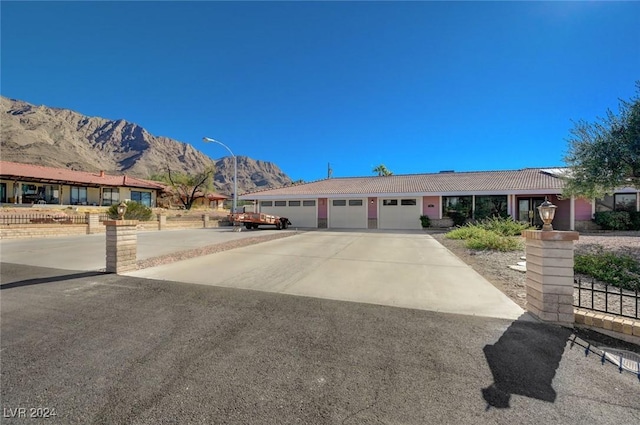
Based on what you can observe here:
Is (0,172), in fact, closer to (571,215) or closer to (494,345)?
(494,345)

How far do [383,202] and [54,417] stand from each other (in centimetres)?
2035

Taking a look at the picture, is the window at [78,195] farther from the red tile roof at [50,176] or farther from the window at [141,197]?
the window at [141,197]

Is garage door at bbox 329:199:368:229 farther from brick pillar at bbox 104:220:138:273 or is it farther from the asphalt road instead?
the asphalt road

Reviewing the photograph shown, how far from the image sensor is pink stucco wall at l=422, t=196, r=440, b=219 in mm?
19859

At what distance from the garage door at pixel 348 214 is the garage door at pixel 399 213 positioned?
1296mm

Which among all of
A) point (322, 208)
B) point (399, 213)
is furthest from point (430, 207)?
point (322, 208)

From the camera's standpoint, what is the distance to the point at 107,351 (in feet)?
9.52

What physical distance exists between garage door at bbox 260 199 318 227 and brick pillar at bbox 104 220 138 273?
16.6 meters

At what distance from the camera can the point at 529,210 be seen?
18078 mm

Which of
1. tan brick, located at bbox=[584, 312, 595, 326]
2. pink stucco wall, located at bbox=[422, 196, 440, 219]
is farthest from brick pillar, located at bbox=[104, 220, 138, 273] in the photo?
pink stucco wall, located at bbox=[422, 196, 440, 219]

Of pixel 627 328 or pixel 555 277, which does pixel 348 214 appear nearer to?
pixel 555 277

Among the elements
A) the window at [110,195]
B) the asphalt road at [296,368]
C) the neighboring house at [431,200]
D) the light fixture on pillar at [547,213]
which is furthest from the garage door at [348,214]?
the window at [110,195]

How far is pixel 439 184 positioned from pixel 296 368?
2143cm

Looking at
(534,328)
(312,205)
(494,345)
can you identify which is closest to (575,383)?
(494,345)
